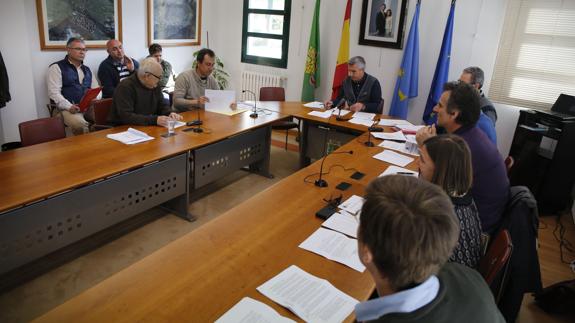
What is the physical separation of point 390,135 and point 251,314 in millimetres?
2641

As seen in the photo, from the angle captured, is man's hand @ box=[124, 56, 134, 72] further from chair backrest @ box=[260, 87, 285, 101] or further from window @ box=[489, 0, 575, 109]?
window @ box=[489, 0, 575, 109]

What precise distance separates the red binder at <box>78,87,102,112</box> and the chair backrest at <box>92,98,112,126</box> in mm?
491

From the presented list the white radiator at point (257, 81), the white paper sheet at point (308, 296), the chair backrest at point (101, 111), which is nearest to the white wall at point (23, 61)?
the chair backrest at point (101, 111)

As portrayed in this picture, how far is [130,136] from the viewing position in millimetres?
3098

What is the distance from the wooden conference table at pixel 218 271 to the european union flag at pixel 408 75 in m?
3.37

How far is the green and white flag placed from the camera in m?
5.54

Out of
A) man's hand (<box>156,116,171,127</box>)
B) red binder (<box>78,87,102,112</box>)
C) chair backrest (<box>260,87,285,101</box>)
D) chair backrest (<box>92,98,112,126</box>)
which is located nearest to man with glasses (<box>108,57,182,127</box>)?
man's hand (<box>156,116,171,127</box>)

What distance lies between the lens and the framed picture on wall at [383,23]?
5062 mm

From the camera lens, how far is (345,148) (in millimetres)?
3227

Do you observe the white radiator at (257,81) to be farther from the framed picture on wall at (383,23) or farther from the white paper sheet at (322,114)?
the white paper sheet at (322,114)

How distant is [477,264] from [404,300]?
1084mm

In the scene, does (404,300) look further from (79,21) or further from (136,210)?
(79,21)

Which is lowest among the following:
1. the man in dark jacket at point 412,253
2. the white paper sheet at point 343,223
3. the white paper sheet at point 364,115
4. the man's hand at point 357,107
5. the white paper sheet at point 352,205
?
the white paper sheet at point 343,223

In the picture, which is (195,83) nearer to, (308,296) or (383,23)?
(383,23)
